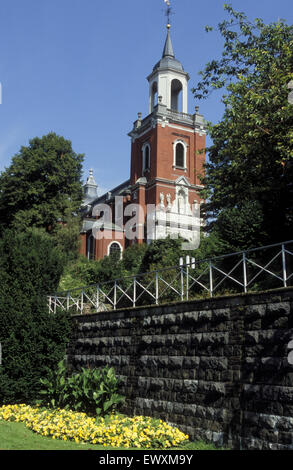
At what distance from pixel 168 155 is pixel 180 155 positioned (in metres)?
1.91

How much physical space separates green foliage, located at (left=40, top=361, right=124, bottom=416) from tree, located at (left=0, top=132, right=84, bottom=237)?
22987mm

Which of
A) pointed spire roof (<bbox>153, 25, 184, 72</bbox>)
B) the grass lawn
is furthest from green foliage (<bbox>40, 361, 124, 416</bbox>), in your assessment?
pointed spire roof (<bbox>153, 25, 184, 72</bbox>)

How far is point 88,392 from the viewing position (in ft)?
41.8

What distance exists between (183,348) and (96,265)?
19203mm

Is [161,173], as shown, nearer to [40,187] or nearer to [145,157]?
[145,157]

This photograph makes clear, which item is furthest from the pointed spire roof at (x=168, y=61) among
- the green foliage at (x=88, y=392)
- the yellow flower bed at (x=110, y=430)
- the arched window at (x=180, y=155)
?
the yellow flower bed at (x=110, y=430)

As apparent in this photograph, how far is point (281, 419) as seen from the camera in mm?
8492

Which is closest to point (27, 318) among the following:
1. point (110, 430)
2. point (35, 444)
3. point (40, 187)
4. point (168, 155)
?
point (35, 444)

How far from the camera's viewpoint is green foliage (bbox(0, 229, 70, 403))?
15.1 metres

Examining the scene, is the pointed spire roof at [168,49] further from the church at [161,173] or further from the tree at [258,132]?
the tree at [258,132]

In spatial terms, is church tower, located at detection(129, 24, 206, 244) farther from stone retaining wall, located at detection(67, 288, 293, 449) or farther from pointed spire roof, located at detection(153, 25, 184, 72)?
stone retaining wall, located at detection(67, 288, 293, 449)

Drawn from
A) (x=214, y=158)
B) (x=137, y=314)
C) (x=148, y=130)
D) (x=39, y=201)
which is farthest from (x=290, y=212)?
(x=148, y=130)

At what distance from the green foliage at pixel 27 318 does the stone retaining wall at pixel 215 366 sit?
10.3 ft

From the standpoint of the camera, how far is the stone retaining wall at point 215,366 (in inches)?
348
